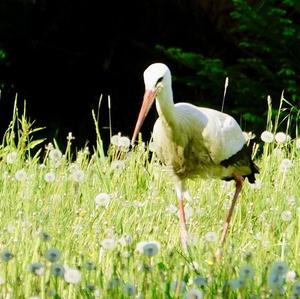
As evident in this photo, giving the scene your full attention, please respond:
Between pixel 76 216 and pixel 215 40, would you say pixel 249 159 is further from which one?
pixel 215 40

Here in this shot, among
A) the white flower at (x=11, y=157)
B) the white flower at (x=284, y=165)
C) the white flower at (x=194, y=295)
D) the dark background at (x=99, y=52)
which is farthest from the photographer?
the dark background at (x=99, y=52)

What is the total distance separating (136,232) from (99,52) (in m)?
5.96

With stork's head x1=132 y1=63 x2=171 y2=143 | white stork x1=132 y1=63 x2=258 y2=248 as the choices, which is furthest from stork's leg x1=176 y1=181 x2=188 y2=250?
stork's head x1=132 y1=63 x2=171 y2=143

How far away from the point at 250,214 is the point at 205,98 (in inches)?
163

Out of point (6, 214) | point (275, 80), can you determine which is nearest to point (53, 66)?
point (275, 80)

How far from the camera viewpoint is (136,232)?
4.05 meters

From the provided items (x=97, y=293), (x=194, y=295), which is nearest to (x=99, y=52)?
(x=97, y=293)

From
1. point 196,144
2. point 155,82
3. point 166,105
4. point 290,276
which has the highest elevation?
point 155,82

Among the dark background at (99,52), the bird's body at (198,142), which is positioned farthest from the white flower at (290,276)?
the dark background at (99,52)

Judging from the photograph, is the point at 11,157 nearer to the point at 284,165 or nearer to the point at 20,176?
the point at 20,176

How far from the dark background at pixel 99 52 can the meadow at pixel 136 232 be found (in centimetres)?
320

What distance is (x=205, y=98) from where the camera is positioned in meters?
9.20

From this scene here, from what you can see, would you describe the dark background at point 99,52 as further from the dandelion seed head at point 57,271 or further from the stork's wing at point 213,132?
the dandelion seed head at point 57,271

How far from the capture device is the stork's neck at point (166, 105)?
15.9 ft
